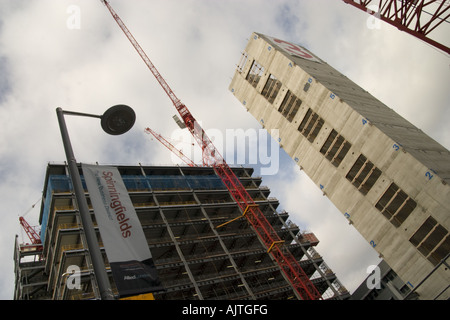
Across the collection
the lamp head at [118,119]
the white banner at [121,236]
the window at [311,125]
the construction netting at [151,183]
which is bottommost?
the white banner at [121,236]

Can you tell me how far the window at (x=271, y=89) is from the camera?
41862 millimetres

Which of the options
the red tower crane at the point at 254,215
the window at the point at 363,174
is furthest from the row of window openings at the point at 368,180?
the red tower crane at the point at 254,215

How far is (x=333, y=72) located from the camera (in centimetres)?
4191

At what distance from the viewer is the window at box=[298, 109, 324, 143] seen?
3709 cm

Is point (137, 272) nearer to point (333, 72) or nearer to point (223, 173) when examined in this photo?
point (333, 72)

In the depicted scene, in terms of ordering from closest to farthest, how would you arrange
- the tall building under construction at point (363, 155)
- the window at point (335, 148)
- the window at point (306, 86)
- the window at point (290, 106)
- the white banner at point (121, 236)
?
the white banner at point (121, 236) < the tall building under construction at point (363, 155) < the window at point (335, 148) < the window at point (306, 86) < the window at point (290, 106)

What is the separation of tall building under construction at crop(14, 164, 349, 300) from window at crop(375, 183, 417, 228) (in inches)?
780

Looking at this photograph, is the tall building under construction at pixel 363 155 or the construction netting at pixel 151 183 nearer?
the tall building under construction at pixel 363 155

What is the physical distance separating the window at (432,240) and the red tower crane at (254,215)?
17924mm

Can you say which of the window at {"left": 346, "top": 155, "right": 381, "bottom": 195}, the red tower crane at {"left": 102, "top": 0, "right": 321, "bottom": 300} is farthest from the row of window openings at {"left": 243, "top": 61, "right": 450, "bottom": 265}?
the red tower crane at {"left": 102, "top": 0, "right": 321, "bottom": 300}

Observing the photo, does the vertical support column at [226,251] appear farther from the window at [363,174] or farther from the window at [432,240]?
the window at [432,240]

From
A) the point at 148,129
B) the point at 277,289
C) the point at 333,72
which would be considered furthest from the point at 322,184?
the point at 148,129

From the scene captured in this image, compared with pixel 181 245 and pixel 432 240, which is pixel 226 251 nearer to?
pixel 181 245
